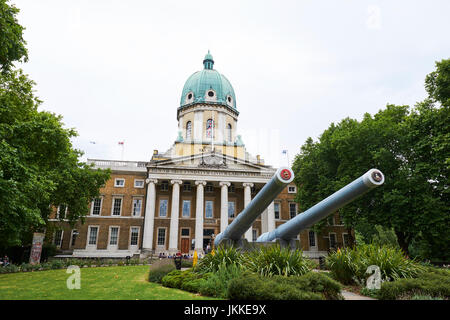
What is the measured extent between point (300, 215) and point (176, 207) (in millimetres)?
23687

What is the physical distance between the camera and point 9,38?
460 inches

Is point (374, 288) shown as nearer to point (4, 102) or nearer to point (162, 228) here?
point (4, 102)

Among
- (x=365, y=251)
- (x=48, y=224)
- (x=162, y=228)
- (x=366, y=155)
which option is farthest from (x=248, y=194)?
(x=365, y=251)


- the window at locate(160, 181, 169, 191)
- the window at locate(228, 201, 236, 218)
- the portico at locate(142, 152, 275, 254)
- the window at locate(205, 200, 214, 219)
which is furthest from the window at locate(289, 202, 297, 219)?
the window at locate(160, 181, 169, 191)

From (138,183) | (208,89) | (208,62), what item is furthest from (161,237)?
(208,62)

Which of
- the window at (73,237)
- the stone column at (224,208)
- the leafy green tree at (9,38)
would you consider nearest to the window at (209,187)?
the stone column at (224,208)

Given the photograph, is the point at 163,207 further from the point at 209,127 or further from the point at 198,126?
the point at 209,127

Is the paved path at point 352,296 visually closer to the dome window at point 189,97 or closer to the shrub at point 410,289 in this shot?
the shrub at point 410,289

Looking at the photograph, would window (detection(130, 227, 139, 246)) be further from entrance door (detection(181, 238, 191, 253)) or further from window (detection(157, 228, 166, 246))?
entrance door (detection(181, 238, 191, 253))

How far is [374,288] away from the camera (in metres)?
8.63

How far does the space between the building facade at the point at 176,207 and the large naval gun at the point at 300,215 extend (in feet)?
67.8

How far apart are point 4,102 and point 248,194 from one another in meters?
25.8

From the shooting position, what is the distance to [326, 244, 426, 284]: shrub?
9109 mm

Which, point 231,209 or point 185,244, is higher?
point 231,209
